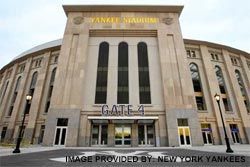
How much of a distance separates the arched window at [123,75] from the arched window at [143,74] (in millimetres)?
2159

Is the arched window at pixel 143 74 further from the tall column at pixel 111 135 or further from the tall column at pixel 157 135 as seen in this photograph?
the tall column at pixel 111 135

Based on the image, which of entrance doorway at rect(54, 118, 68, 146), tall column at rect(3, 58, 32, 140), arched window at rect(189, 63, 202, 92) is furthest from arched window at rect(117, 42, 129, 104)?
tall column at rect(3, 58, 32, 140)

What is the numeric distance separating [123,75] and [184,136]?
1253cm

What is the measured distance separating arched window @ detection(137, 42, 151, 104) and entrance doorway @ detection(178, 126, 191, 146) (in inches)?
234

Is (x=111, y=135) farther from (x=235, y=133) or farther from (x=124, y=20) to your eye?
(x=235, y=133)

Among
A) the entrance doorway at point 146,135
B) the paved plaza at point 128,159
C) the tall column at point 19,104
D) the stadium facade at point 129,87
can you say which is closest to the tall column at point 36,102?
the stadium facade at point 129,87

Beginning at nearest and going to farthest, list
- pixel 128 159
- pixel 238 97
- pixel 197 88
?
pixel 128 159
pixel 238 97
pixel 197 88

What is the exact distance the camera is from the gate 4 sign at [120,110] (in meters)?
24.9

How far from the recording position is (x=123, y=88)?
88.7 feet

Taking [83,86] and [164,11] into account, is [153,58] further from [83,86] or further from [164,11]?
[83,86]

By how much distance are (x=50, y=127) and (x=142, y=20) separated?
914 inches

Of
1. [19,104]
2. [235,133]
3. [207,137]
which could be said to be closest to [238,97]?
[235,133]

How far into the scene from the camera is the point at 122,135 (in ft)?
81.7

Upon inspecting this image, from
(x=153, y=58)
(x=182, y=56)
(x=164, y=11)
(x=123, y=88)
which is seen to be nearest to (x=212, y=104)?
(x=182, y=56)
